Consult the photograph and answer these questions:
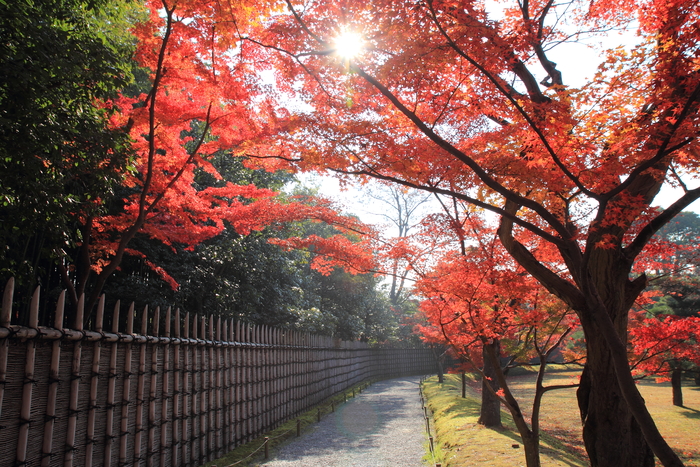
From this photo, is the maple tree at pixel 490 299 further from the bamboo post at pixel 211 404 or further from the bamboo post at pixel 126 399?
the bamboo post at pixel 126 399

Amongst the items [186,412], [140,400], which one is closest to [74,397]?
[140,400]

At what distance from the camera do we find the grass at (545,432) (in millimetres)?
7805

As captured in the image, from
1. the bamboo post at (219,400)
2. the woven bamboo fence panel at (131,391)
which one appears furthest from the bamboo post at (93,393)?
the bamboo post at (219,400)

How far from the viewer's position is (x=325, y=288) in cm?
2580

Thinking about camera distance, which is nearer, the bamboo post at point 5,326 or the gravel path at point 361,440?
the bamboo post at point 5,326

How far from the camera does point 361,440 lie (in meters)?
9.75

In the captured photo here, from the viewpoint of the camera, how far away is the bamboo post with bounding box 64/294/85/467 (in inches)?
160

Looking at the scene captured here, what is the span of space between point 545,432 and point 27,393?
498 inches

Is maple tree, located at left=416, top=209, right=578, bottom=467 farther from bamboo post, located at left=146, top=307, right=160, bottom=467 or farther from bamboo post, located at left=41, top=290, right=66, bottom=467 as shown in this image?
bamboo post, located at left=41, top=290, right=66, bottom=467

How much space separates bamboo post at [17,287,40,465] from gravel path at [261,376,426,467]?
Answer: 4.41 meters

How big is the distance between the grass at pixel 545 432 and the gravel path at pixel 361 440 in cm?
64

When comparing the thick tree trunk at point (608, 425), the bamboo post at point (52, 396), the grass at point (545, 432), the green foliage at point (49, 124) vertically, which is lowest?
the grass at point (545, 432)

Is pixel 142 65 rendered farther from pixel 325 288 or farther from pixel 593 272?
pixel 325 288

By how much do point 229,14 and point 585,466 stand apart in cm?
932
